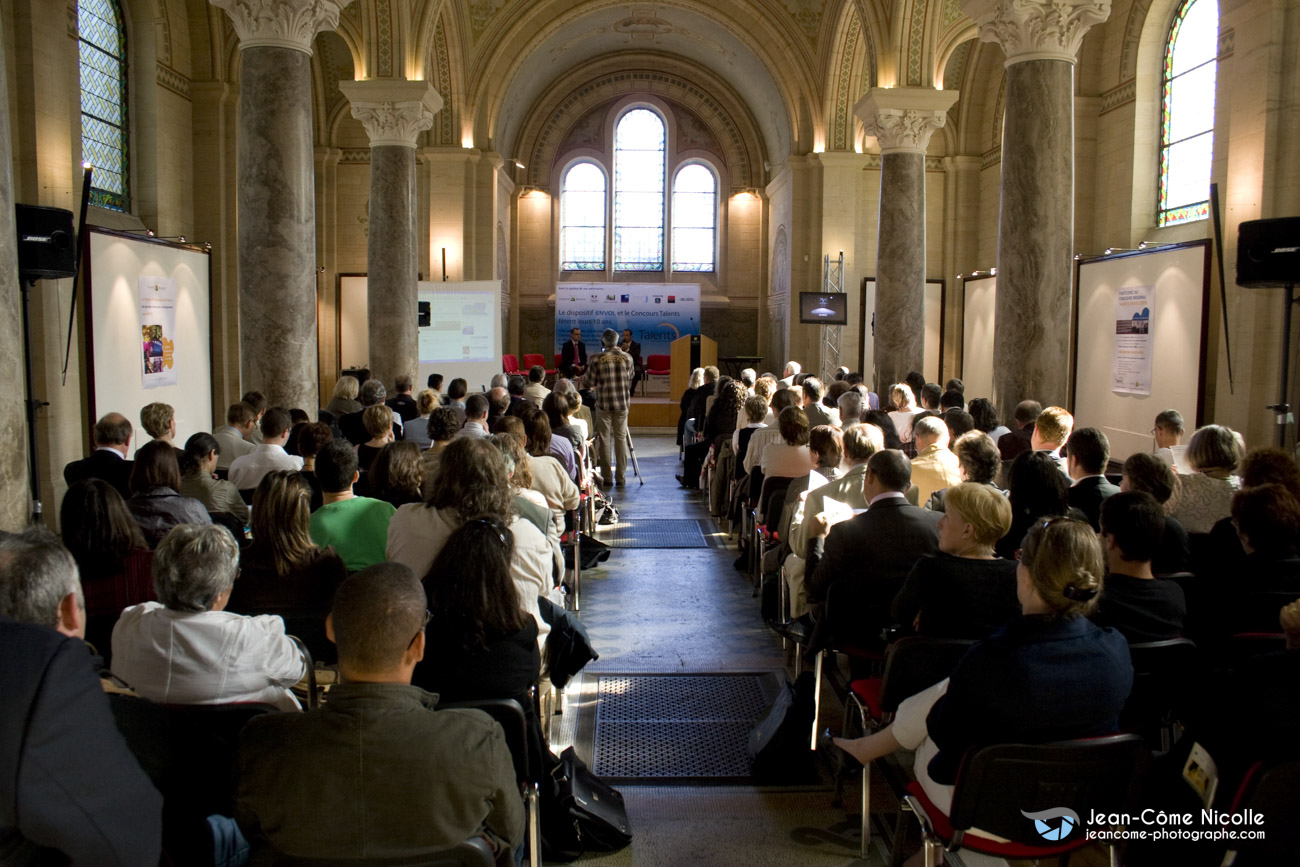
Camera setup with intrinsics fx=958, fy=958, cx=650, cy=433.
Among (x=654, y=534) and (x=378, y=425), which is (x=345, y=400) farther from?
(x=654, y=534)

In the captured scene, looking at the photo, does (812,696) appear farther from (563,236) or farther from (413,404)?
(563,236)

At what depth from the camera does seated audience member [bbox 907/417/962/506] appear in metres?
5.40

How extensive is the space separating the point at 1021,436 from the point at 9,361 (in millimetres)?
5810

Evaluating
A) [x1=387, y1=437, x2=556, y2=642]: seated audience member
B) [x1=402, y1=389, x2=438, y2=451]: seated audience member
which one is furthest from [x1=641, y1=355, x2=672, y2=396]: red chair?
[x1=387, y1=437, x2=556, y2=642]: seated audience member

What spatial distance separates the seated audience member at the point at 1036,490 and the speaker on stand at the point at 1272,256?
3658 mm

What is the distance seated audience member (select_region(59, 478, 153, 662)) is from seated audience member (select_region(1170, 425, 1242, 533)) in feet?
14.3

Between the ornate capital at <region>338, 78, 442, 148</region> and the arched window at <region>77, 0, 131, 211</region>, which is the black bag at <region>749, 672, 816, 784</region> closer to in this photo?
the ornate capital at <region>338, 78, 442, 148</region>

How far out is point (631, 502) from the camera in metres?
10.2

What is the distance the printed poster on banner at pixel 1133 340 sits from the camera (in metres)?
11.0

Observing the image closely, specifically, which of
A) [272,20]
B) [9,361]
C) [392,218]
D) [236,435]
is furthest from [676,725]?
[392,218]

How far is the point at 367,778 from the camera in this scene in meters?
1.87

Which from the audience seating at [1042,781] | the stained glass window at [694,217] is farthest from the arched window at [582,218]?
the audience seating at [1042,781]

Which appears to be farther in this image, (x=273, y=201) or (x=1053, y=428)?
(x=273, y=201)

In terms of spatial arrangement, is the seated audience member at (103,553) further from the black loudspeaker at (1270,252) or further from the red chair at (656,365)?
the red chair at (656,365)
